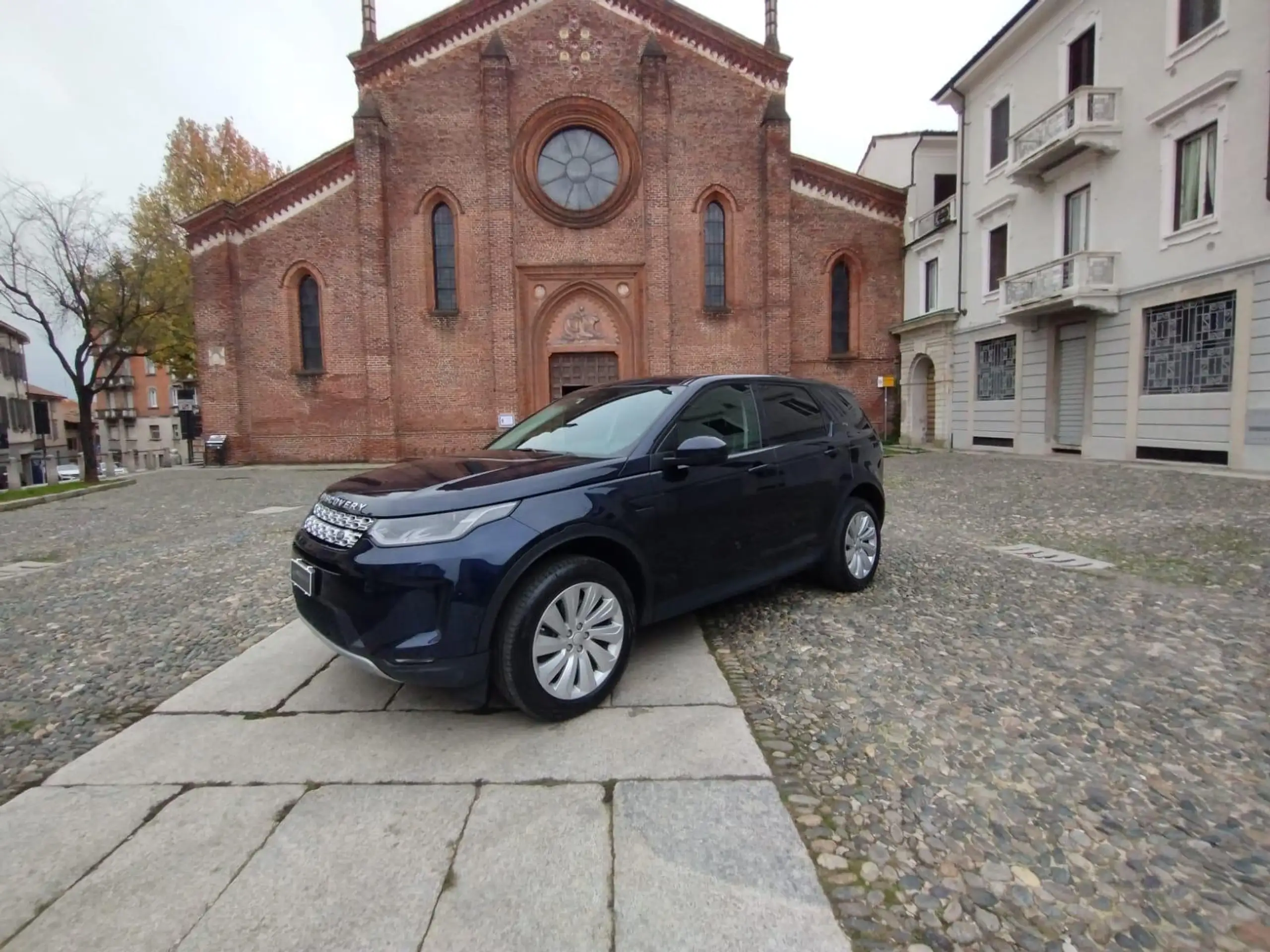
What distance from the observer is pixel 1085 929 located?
180 centimetres

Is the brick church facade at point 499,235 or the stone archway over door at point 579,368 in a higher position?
the brick church facade at point 499,235

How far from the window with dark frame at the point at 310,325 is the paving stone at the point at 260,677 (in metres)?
19.8

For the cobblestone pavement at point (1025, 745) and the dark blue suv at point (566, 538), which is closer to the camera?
the cobblestone pavement at point (1025, 745)

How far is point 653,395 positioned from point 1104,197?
58.0 feet

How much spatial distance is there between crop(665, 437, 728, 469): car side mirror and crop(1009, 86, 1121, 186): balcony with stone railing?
17825mm

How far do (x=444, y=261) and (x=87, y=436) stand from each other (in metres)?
11.7

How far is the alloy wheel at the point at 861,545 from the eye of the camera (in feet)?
16.1

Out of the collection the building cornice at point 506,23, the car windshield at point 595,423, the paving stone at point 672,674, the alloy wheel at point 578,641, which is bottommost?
the paving stone at point 672,674

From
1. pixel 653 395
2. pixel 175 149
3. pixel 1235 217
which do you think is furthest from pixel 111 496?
pixel 1235 217

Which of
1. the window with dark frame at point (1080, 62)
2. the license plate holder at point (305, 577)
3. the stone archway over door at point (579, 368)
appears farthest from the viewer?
the stone archway over door at point (579, 368)

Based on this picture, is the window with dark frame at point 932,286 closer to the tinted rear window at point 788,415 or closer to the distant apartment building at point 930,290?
the distant apartment building at point 930,290

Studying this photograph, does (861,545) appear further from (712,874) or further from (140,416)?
(140,416)

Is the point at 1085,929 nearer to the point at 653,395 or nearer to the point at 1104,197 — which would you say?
the point at 653,395

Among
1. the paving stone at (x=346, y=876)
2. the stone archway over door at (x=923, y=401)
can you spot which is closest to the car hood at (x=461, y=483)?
the paving stone at (x=346, y=876)
